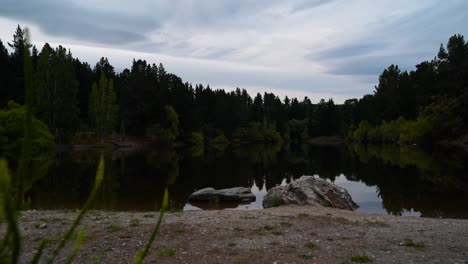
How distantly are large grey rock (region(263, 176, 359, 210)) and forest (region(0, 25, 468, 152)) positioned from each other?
3041cm

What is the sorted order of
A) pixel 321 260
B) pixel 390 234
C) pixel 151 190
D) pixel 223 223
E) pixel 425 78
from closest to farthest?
pixel 321 260, pixel 390 234, pixel 223 223, pixel 151 190, pixel 425 78

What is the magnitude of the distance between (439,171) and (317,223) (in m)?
26.3

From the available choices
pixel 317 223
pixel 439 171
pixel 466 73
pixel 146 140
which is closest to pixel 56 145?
pixel 146 140

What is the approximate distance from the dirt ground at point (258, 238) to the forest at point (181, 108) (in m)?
32.2

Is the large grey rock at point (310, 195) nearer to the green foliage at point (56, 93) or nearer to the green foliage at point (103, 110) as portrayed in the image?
the green foliage at point (56, 93)

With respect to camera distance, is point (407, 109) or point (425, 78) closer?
point (425, 78)

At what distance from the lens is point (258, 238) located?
11258 millimetres

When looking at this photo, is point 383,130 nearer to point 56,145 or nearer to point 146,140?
point 146,140

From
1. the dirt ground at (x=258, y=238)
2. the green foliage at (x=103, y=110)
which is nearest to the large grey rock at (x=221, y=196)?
the dirt ground at (x=258, y=238)

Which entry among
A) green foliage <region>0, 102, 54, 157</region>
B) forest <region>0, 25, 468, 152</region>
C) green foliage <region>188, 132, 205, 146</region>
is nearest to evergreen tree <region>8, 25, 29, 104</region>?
forest <region>0, 25, 468, 152</region>

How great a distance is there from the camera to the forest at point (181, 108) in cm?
6794

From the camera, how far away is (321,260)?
9352 millimetres

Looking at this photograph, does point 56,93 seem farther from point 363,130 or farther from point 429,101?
point 363,130

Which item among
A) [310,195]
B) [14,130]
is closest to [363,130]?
[14,130]
